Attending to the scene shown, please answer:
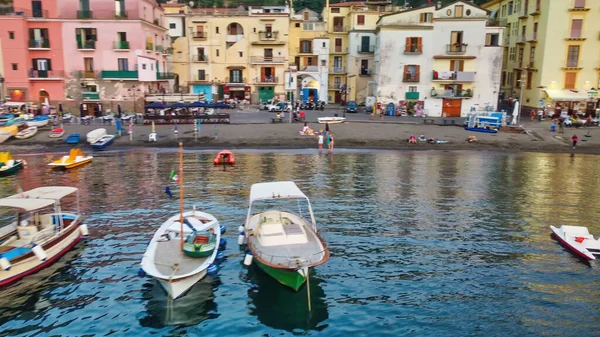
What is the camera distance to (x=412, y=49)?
6744 cm

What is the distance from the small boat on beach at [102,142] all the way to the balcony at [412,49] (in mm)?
41582

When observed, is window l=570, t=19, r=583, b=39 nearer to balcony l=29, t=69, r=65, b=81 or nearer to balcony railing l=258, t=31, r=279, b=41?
balcony railing l=258, t=31, r=279, b=41

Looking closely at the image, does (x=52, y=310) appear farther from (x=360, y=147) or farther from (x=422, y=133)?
(x=422, y=133)

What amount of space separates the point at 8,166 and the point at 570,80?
67.7m

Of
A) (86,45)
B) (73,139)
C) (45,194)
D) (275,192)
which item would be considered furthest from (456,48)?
(45,194)

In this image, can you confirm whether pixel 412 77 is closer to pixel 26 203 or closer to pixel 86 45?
pixel 86 45

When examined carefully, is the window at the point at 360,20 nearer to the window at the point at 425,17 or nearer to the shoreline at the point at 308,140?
the window at the point at 425,17

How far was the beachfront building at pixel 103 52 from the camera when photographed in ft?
202

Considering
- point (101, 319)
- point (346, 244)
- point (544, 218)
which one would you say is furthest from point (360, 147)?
point (101, 319)

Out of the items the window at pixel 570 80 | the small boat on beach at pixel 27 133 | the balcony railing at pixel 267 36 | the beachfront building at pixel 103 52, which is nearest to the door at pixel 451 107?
the window at pixel 570 80

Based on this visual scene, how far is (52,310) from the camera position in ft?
57.3

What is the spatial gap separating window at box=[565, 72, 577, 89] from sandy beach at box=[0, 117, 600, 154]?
10.4 metres

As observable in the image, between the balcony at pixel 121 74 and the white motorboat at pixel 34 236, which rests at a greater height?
the balcony at pixel 121 74

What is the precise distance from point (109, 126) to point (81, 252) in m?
37.2
